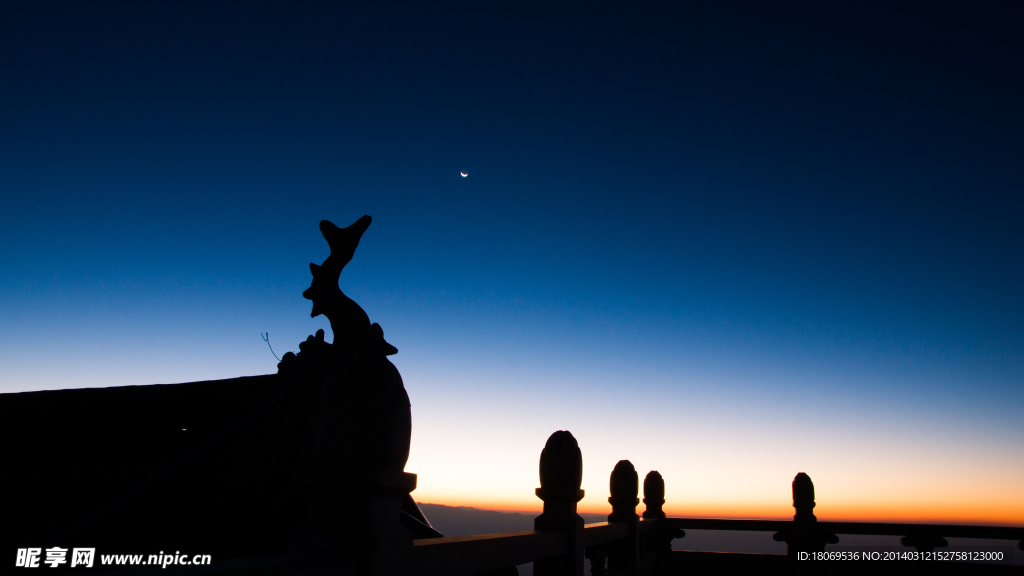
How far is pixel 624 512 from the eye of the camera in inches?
425

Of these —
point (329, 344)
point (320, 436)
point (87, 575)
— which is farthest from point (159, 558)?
point (87, 575)

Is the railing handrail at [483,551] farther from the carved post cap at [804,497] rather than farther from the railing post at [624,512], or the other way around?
the carved post cap at [804,497]

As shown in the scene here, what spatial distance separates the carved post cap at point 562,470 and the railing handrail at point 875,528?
894 centimetres

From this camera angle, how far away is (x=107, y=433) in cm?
1045

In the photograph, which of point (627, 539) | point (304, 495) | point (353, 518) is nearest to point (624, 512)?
point (627, 539)

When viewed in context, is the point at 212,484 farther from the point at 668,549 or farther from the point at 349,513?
the point at 668,549

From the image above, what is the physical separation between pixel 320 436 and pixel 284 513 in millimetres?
4066

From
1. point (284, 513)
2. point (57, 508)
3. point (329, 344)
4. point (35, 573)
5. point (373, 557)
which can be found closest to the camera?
point (373, 557)

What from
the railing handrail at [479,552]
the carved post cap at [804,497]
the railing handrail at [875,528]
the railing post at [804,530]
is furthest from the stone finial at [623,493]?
the carved post cap at [804,497]

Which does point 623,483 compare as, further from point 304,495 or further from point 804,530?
point 304,495

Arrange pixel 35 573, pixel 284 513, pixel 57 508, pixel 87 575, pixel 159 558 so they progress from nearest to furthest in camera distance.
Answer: pixel 87 575, pixel 35 573, pixel 159 558, pixel 284 513, pixel 57 508

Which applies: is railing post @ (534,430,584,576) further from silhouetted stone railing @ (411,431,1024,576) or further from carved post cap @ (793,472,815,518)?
carved post cap @ (793,472,815,518)

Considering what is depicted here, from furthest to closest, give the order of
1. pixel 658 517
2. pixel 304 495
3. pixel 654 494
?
pixel 654 494
pixel 658 517
pixel 304 495

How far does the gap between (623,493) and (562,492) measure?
4.66m
